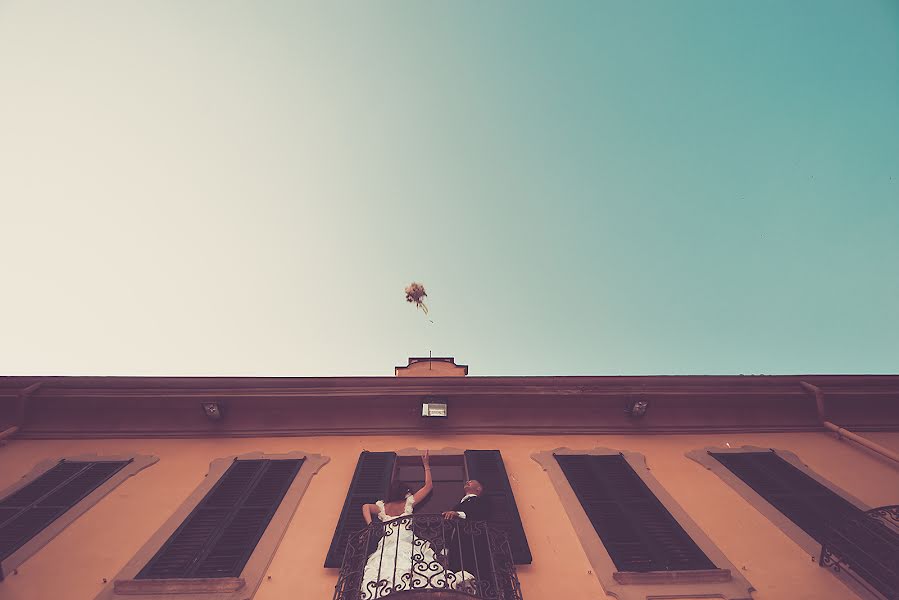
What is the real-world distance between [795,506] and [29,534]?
32.0 feet

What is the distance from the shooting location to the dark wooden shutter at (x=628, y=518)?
554cm

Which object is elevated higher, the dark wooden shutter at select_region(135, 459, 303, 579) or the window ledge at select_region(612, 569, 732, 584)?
the dark wooden shutter at select_region(135, 459, 303, 579)

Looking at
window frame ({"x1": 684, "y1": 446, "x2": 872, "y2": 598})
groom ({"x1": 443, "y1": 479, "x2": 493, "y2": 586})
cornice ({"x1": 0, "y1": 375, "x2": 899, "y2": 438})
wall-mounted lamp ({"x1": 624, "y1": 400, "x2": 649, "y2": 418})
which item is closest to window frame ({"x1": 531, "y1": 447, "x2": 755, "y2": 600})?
window frame ({"x1": 684, "y1": 446, "x2": 872, "y2": 598})

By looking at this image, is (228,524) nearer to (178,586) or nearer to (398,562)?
(178,586)

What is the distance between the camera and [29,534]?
18.9ft

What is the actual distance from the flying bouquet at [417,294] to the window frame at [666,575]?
674cm

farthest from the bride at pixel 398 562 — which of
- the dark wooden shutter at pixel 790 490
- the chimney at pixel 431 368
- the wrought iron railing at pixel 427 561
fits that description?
the chimney at pixel 431 368

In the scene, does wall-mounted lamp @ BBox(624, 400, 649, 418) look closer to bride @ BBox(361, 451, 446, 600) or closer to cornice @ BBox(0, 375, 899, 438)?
cornice @ BBox(0, 375, 899, 438)

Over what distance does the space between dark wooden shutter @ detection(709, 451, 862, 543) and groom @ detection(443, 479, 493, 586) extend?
4064 mm

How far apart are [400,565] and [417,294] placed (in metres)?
8.30

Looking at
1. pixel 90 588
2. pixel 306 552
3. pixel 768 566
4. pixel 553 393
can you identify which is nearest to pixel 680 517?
pixel 768 566

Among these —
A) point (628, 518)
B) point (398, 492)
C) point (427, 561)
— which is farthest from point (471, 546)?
point (628, 518)

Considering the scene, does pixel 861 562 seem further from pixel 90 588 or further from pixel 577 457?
pixel 90 588

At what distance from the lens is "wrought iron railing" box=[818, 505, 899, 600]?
16.4 ft
